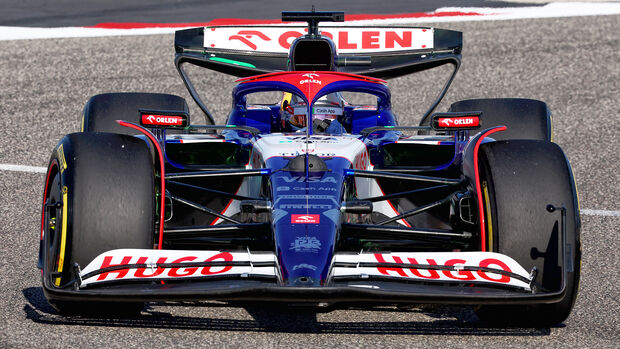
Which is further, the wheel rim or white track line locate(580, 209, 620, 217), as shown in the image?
white track line locate(580, 209, 620, 217)

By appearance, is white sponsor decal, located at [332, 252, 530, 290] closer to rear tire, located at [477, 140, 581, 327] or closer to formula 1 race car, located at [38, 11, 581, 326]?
formula 1 race car, located at [38, 11, 581, 326]

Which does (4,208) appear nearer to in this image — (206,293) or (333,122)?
(333,122)

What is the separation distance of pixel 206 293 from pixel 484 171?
69.2 inches

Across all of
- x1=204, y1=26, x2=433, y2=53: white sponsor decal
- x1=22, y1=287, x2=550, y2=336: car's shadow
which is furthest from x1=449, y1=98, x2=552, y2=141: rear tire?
x1=22, y1=287, x2=550, y2=336: car's shadow

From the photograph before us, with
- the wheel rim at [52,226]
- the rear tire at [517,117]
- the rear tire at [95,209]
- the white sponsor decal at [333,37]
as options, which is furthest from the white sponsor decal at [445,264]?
the white sponsor decal at [333,37]

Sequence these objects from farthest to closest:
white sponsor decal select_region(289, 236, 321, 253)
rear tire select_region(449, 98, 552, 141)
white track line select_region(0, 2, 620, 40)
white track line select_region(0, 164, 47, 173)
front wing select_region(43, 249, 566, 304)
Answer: white track line select_region(0, 2, 620, 40) → white track line select_region(0, 164, 47, 173) → rear tire select_region(449, 98, 552, 141) → white sponsor decal select_region(289, 236, 321, 253) → front wing select_region(43, 249, 566, 304)

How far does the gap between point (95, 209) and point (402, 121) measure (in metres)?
6.48

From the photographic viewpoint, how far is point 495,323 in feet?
18.7

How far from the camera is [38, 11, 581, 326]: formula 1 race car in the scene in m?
5.06

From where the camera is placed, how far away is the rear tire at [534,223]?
543cm

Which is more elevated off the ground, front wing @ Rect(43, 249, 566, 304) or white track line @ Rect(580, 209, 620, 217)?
white track line @ Rect(580, 209, 620, 217)

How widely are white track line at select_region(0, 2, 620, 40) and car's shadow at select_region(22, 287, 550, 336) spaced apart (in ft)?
28.4

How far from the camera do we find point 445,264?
5.17 m

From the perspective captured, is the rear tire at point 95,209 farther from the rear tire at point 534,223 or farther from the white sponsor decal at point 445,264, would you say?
the rear tire at point 534,223
